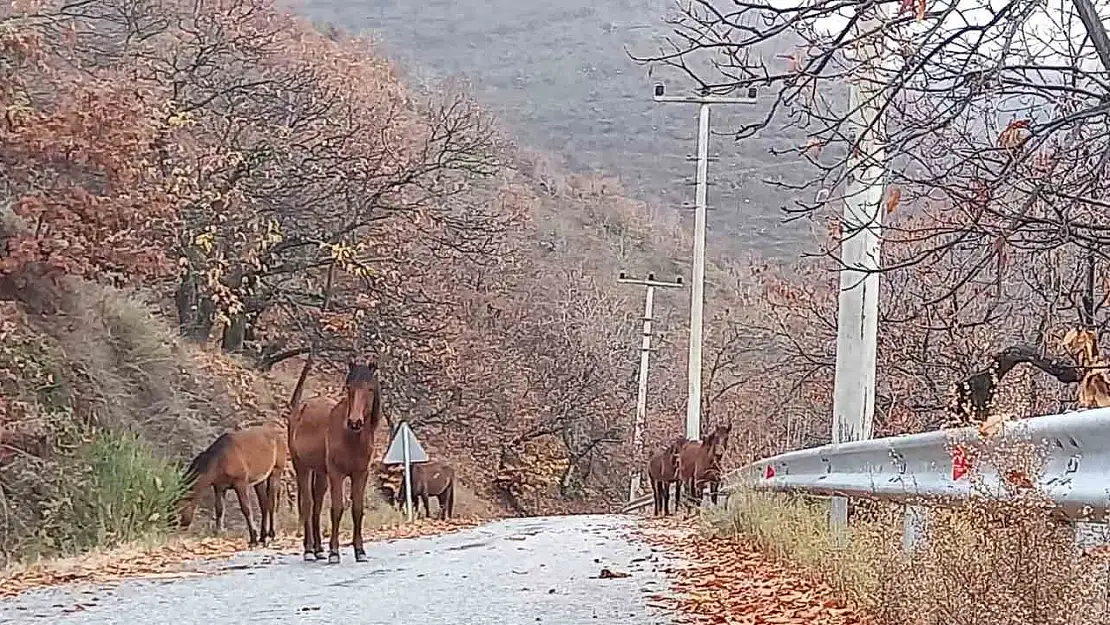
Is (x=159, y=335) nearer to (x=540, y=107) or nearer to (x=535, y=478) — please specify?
(x=535, y=478)

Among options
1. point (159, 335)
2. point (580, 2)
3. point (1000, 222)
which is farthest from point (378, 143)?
point (580, 2)

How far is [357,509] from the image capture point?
13219 millimetres

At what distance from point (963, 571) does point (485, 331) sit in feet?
144

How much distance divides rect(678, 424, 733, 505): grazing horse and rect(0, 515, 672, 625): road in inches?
477

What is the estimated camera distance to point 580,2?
12244 centimetres

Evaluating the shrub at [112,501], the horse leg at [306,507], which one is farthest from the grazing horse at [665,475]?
the horse leg at [306,507]

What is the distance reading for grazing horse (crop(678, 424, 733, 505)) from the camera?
84.0 ft

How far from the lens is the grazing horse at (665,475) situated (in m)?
29.5

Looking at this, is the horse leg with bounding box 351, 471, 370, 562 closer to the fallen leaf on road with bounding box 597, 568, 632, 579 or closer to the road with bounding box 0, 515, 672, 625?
the road with bounding box 0, 515, 672, 625

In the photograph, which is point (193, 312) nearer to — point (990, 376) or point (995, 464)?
point (990, 376)

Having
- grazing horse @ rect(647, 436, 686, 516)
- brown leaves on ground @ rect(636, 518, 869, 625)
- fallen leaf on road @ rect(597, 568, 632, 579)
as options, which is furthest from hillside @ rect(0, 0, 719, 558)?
brown leaves on ground @ rect(636, 518, 869, 625)

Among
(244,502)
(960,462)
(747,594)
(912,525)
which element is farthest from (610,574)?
(244,502)

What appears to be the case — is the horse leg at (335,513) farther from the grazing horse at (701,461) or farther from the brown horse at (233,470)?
the grazing horse at (701,461)

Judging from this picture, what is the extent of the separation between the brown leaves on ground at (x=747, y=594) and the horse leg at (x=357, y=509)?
2.75 metres
